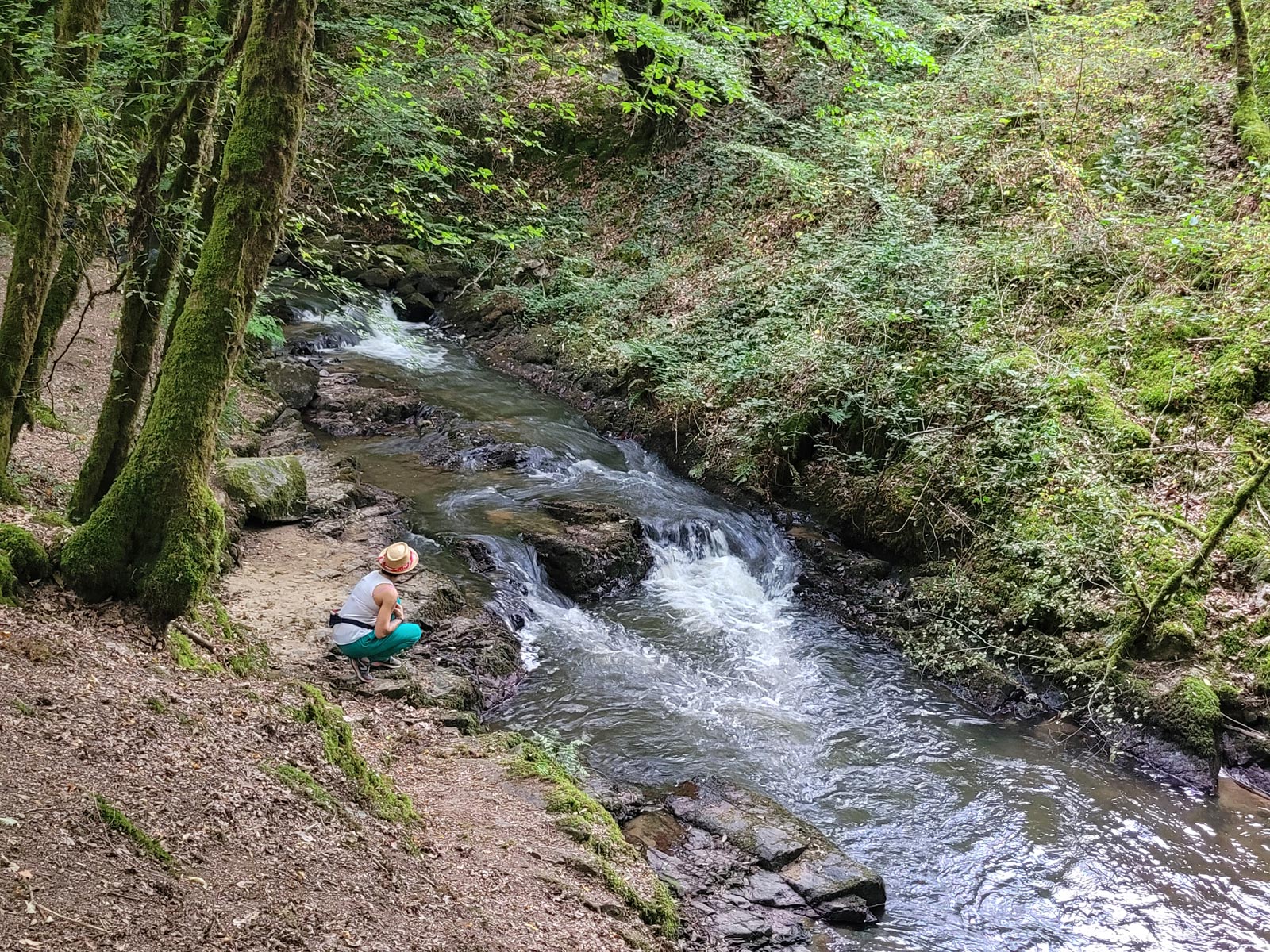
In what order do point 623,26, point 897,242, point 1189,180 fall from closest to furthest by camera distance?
point 623,26
point 1189,180
point 897,242

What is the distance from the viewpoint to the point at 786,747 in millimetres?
7785

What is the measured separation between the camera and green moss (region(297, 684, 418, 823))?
4.66m

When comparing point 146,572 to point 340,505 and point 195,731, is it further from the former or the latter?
point 340,505

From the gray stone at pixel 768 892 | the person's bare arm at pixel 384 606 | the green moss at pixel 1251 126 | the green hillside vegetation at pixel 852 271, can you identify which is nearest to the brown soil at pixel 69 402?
the green hillside vegetation at pixel 852 271

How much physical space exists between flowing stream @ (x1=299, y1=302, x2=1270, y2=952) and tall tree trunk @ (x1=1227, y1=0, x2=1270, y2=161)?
844 cm

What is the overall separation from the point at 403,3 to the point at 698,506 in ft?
24.4

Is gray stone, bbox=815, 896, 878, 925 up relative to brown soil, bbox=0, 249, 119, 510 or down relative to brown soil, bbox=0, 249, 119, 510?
down

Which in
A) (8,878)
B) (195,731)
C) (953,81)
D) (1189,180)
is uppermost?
(953,81)

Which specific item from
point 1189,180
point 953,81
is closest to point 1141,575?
point 1189,180

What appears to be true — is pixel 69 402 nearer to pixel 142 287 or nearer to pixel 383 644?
pixel 142 287

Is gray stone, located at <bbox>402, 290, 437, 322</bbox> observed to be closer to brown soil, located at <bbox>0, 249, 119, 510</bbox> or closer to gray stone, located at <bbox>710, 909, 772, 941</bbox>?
brown soil, located at <bbox>0, 249, 119, 510</bbox>

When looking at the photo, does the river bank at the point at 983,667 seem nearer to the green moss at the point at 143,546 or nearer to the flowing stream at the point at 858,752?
the flowing stream at the point at 858,752

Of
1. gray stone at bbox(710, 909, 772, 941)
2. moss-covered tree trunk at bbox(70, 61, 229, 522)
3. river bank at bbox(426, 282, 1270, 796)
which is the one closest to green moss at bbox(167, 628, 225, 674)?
moss-covered tree trunk at bbox(70, 61, 229, 522)

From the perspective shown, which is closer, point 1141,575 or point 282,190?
point 282,190
